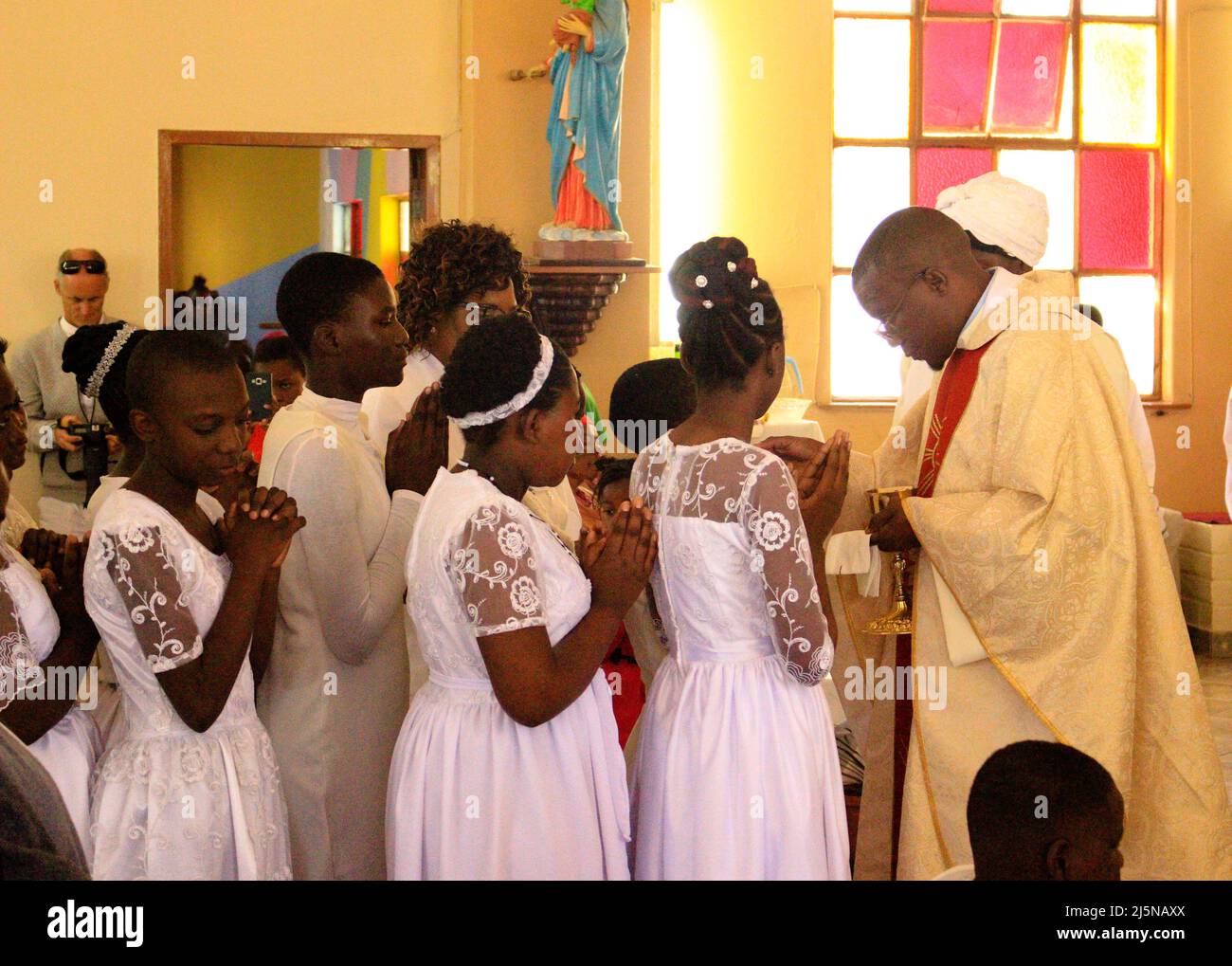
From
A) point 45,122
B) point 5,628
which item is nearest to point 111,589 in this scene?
point 5,628

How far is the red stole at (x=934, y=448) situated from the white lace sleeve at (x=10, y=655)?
6.25 ft

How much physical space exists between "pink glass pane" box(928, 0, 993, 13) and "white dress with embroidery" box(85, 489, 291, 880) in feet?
25.7

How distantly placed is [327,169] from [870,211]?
363cm

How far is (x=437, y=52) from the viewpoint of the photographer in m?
6.71

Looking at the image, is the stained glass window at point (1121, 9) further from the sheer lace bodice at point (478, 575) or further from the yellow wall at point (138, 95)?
the sheer lace bodice at point (478, 575)

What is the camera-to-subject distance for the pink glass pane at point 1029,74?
356 inches

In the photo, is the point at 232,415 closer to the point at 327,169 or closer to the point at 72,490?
the point at 72,490

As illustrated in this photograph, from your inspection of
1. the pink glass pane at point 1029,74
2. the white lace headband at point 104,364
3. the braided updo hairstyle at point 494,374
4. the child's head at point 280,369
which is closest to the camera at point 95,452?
the child's head at point 280,369

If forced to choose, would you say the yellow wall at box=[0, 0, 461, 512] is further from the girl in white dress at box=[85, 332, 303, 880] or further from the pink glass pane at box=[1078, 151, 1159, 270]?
the pink glass pane at box=[1078, 151, 1159, 270]

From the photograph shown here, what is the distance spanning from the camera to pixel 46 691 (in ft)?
7.72

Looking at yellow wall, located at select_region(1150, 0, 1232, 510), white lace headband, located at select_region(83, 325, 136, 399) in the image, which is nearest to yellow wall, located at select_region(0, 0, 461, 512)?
white lace headband, located at select_region(83, 325, 136, 399)

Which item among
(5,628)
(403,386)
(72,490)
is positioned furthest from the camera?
(72,490)

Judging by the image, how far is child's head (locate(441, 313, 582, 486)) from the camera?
229 cm

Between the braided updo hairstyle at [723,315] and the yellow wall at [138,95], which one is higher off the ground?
the yellow wall at [138,95]
